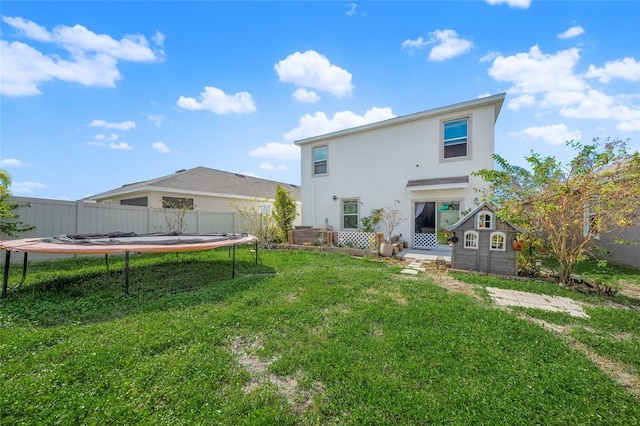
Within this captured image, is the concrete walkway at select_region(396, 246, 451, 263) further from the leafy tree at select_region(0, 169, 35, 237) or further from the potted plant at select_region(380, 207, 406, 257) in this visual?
the leafy tree at select_region(0, 169, 35, 237)

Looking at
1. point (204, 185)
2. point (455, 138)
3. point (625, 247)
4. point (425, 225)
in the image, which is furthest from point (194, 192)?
point (625, 247)

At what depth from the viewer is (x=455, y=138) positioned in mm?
9914

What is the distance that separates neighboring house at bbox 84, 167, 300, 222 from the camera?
13.2 metres

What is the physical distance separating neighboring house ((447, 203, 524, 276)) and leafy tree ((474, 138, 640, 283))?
1.12 feet

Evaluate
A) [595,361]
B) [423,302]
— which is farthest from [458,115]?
[595,361]

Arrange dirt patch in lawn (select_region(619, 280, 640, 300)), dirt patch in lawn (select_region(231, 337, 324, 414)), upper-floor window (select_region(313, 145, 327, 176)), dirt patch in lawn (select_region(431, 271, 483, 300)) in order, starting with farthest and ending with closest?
upper-floor window (select_region(313, 145, 327, 176)) < dirt patch in lawn (select_region(619, 280, 640, 300)) < dirt patch in lawn (select_region(431, 271, 483, 300)) < dirt patch in lawn (select_region(231, 337, 324, 414))

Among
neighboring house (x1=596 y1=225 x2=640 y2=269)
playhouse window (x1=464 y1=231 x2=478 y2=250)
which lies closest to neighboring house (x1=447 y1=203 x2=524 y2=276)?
playhouse window (x1=464 y1=231 x2=478 y2=250)

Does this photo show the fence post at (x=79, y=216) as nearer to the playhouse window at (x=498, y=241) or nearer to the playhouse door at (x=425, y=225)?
the playhouse door at (x=425, y=225)

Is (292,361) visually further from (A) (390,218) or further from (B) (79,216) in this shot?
(B) (79,216)

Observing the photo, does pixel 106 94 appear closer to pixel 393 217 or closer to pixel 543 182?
pixel 393 217

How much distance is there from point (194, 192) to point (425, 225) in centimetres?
1215

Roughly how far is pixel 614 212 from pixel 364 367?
663 cm

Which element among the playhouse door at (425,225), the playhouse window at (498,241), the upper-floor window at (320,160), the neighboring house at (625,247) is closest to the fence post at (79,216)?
the upper-floor window at (320,160)

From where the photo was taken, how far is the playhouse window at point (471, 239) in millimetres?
6824
